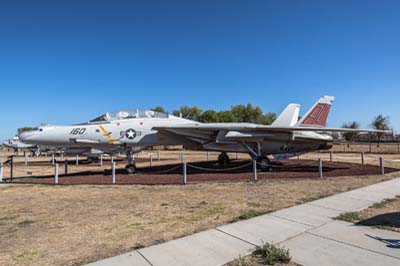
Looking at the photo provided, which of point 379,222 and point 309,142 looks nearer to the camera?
point 379,222

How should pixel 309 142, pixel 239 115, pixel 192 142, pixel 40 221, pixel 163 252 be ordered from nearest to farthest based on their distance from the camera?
pixel 163 252 < pixel 40 221 < pixel 192 142 < pixel 309 142 < pixel 239 115

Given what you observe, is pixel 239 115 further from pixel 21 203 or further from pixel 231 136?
pixel 21 203

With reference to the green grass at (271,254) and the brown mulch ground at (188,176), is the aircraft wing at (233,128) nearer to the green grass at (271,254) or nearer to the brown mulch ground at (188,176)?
the brown mulch ground at (188,176)

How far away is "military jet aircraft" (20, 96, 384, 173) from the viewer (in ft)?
35.3

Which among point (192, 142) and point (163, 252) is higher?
point (192, 142)

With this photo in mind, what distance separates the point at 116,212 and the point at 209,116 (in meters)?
61.7

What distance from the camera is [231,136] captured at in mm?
12211

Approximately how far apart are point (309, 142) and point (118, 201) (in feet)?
36.7

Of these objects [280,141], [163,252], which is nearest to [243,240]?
[163,252]

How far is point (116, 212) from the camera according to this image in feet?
18.8

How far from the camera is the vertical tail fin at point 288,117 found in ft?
55.2

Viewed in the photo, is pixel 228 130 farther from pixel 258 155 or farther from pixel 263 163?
pixel 263 163

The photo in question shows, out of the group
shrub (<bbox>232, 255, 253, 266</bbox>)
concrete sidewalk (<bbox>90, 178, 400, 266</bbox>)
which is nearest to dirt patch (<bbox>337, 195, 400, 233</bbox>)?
concrete sidewalk (<bbox>90, 178, 400, 266</bbox>)

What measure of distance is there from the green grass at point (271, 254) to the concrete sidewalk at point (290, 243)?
131 mm
